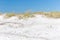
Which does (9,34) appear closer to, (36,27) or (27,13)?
(36,27)

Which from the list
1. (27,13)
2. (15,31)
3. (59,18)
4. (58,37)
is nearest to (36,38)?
(58,37)

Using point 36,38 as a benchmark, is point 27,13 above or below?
above

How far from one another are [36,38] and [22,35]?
1.65ft

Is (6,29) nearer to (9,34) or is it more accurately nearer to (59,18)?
(9,34)

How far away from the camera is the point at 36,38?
5.09 meters

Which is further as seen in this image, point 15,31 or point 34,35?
point 15,31

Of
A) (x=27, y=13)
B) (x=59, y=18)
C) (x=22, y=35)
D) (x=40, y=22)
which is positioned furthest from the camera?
(x=27, y=13)

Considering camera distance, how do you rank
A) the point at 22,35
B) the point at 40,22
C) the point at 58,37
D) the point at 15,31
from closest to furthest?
1. the point at 58,37
2. the point at 22,35
3. the point at 15,31
4. the point at 40,22

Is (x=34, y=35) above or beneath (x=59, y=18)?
beneath

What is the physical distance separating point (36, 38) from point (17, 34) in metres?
0.70

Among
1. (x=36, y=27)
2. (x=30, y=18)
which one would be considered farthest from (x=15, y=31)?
(x=30, y=18)

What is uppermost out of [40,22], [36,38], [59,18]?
[59,18]

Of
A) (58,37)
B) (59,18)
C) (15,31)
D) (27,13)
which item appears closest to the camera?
(58,37)

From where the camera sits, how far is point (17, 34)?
5520 mm
